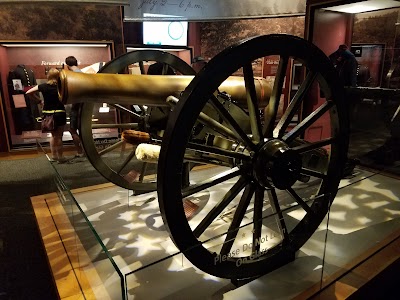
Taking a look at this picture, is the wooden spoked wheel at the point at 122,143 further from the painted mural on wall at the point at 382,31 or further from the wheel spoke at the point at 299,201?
the painted mural on wall at the point at 382,31

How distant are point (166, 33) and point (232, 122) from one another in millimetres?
3619

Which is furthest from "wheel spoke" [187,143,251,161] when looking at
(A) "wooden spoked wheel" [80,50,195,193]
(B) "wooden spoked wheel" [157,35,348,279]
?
(A) "wooden spoked wheel" [80,50,195,193]

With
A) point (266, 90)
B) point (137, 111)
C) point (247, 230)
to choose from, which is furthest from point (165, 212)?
point (137, 111)

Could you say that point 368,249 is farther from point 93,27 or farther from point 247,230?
point 93,27

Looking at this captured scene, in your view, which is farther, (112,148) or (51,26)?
(51,26)

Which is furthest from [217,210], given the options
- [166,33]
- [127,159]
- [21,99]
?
[166,33]

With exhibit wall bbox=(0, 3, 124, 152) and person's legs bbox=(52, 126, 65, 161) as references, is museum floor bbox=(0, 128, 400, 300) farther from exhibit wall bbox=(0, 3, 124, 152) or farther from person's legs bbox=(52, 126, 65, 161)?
exhibit wall bbox=(0, 3, 124, 152)

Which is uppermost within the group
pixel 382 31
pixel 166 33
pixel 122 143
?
pixel 166 33

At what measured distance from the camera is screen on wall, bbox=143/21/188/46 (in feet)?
14.3

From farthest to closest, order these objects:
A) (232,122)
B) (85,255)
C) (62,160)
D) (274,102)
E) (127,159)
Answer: (127,159)
(62,160)
(85,255)
(274,102)
(232,122)

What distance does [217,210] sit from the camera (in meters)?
1.14

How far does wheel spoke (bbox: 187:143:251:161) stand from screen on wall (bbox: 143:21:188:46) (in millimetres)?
3530

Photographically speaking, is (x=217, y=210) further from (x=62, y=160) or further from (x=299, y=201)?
(x=62, y=160)

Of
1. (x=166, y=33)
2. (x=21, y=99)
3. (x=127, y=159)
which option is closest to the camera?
(x=127, y=159)
